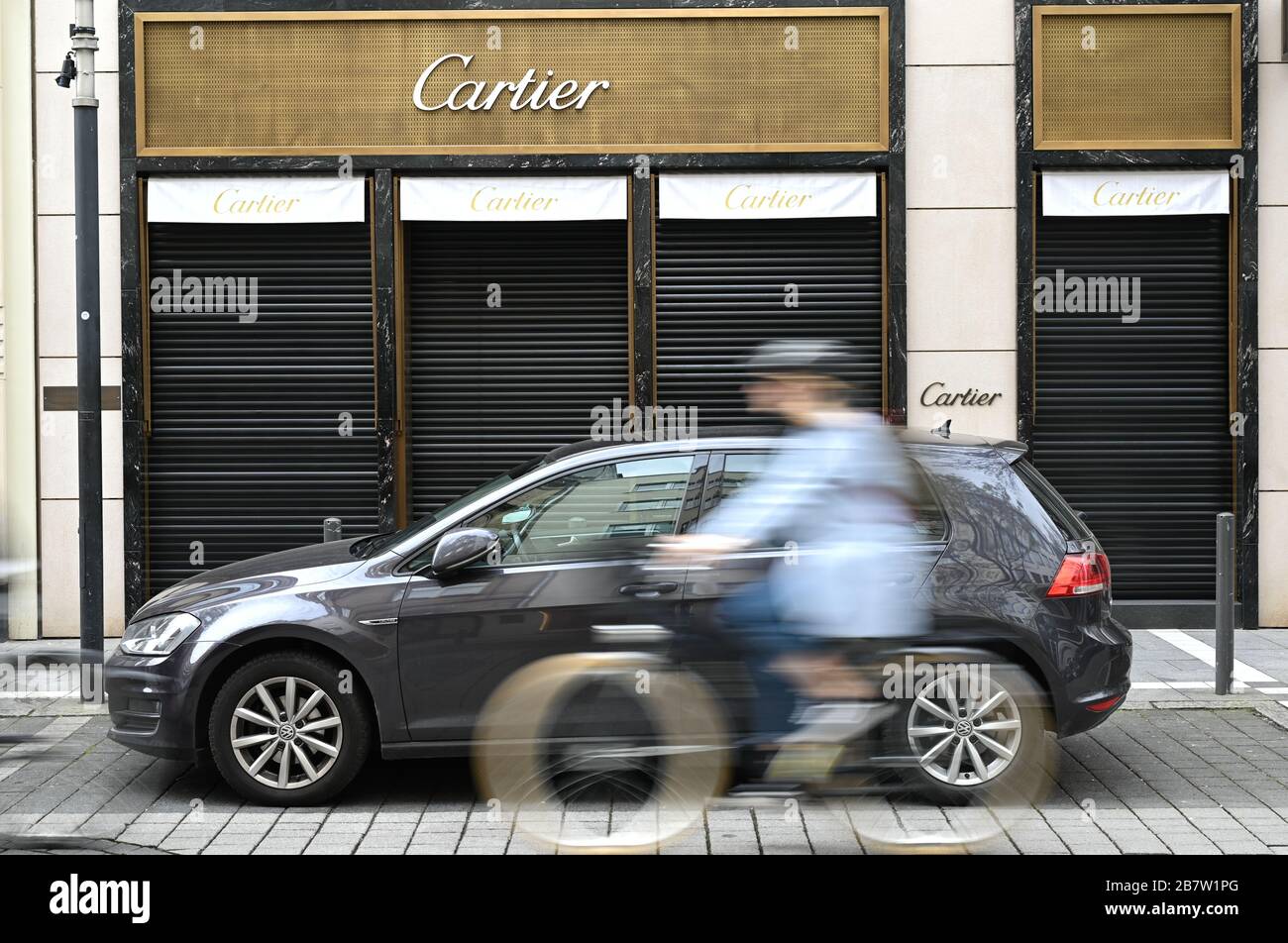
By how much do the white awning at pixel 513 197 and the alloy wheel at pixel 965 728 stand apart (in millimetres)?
6400

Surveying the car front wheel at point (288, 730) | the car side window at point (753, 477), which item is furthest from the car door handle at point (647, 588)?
the car front wheel at point (288, 730)

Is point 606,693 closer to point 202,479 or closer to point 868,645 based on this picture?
point 868,645

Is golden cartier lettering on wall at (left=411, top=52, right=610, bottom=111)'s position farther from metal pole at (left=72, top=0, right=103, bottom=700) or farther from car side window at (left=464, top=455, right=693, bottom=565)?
car side window at (left=464, top=455, right=693, bottom=565)

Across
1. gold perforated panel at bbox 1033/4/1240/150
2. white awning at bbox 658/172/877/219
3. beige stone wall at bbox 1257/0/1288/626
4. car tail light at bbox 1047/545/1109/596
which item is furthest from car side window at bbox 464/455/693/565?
beige stone wall at bbox 1257/0/1288/626

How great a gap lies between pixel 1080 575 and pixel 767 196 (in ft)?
19.5

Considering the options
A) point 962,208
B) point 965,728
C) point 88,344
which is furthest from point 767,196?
point 965,728

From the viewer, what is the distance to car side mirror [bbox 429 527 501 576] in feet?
19.2

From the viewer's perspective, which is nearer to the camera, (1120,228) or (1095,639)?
(1095,639)

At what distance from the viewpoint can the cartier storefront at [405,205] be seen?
11141 mm

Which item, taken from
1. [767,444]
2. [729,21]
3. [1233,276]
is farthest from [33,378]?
[1233,276]

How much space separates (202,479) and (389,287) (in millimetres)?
2225

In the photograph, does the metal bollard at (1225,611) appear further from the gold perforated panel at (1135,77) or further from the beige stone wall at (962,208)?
the gold perforated panel at (1135,77)

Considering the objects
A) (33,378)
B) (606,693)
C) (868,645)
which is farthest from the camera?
(33,378)

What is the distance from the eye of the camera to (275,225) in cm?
1128
